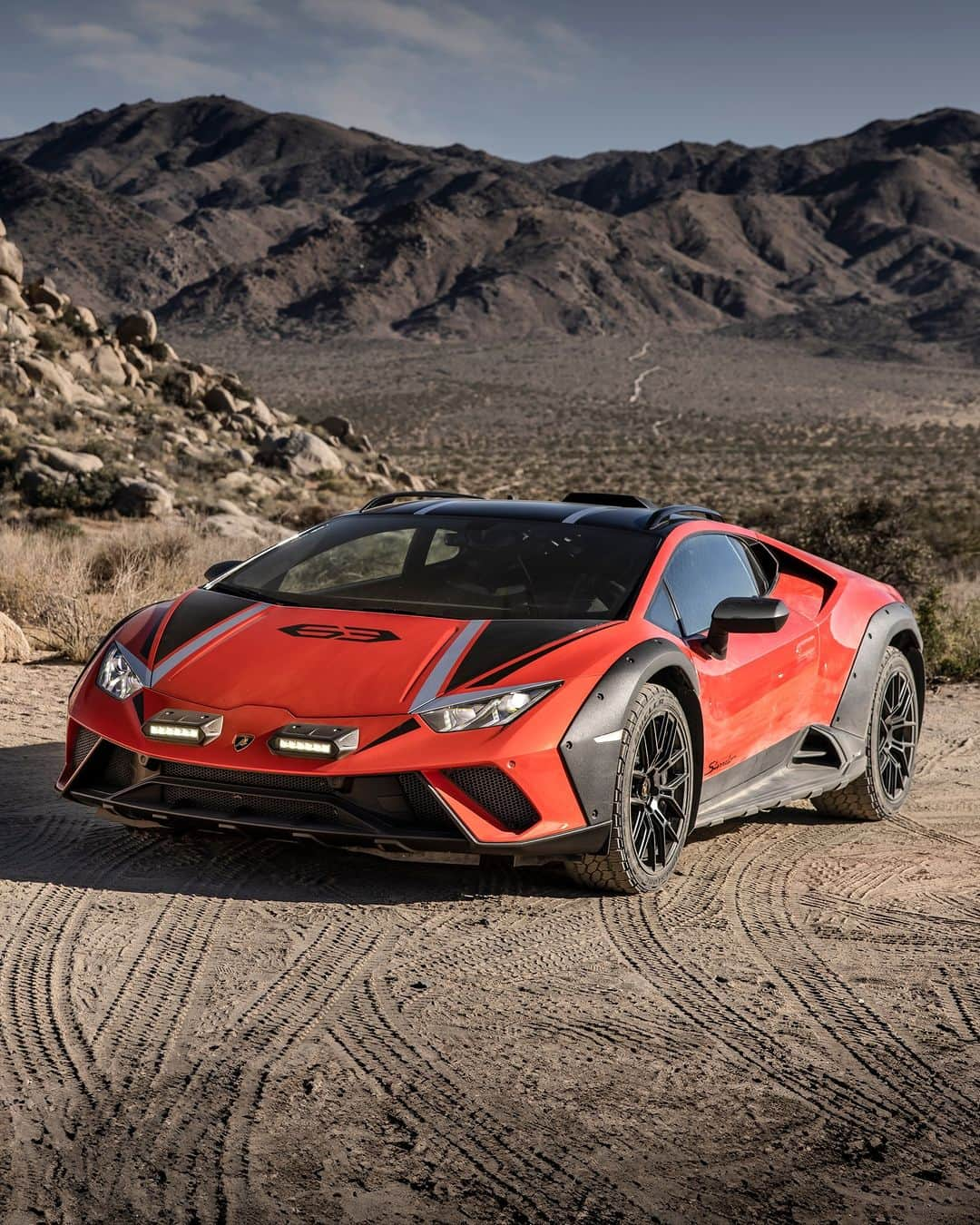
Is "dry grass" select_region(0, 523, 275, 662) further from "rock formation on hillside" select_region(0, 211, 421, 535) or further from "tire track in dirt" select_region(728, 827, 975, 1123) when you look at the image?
"tire track in dirt" select_region(728, 827, 975, 1123)

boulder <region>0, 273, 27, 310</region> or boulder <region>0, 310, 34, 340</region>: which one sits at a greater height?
boulder <region>0, 273, 27, 310</region>

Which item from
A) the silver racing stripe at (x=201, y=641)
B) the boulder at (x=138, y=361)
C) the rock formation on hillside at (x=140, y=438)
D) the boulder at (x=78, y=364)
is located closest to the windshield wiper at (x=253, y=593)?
the silver racing stripe at (x=201, y=641)

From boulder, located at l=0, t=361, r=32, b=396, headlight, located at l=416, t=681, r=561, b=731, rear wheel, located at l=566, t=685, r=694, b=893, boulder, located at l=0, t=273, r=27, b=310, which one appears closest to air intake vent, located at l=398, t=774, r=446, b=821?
headlight, located at l=416, t=681, r=561, b=731

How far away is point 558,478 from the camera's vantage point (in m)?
51.0

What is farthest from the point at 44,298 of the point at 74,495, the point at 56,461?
the point at 74,495

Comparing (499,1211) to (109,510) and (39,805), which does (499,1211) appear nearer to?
(39,805)

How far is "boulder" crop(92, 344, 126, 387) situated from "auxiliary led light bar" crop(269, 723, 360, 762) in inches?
1272

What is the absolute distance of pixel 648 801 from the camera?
5.70 m

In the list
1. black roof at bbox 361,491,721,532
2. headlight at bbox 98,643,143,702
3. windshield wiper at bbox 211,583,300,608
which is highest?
black roof at bbox 361,491,721,532

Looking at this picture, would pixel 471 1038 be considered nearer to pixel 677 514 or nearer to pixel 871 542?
A: pixel 677 514

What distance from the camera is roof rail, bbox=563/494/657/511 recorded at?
7.05 meters

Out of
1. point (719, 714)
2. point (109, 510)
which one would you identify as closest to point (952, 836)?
point (719, 714)

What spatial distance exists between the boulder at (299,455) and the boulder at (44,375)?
4.45 metres

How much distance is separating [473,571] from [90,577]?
27.4 ft
